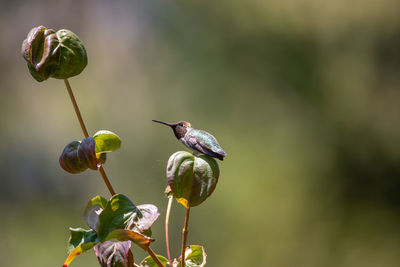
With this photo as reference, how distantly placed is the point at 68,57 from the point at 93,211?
148 millimetres

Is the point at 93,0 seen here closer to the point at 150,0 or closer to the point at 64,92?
the point at 150,0

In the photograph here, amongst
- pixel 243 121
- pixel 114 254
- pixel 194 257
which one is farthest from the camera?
pixel 243 121

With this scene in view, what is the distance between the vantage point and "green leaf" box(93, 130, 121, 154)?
0.38m

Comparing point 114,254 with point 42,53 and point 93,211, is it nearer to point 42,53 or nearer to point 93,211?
point 93,211

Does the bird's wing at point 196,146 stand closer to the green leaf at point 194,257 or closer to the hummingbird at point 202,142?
the hummingbird at point 202,142

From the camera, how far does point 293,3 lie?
195cm

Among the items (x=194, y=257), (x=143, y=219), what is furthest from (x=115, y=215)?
(x=194, y=257)

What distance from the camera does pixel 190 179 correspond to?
0.33 metres

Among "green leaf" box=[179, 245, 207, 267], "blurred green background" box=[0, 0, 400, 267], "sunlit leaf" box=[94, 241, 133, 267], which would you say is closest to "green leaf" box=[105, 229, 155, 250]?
"sunlit leaf" box=[94, 241, 133, 267]

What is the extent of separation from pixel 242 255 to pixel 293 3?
129cm

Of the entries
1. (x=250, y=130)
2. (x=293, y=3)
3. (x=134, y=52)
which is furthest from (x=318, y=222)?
(x=134, y=52)

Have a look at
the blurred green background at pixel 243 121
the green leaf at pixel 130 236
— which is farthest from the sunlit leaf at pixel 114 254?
the blurred green background at pixel 243 121

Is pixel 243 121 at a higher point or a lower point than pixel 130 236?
lower

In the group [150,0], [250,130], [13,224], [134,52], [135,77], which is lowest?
[13,224]
